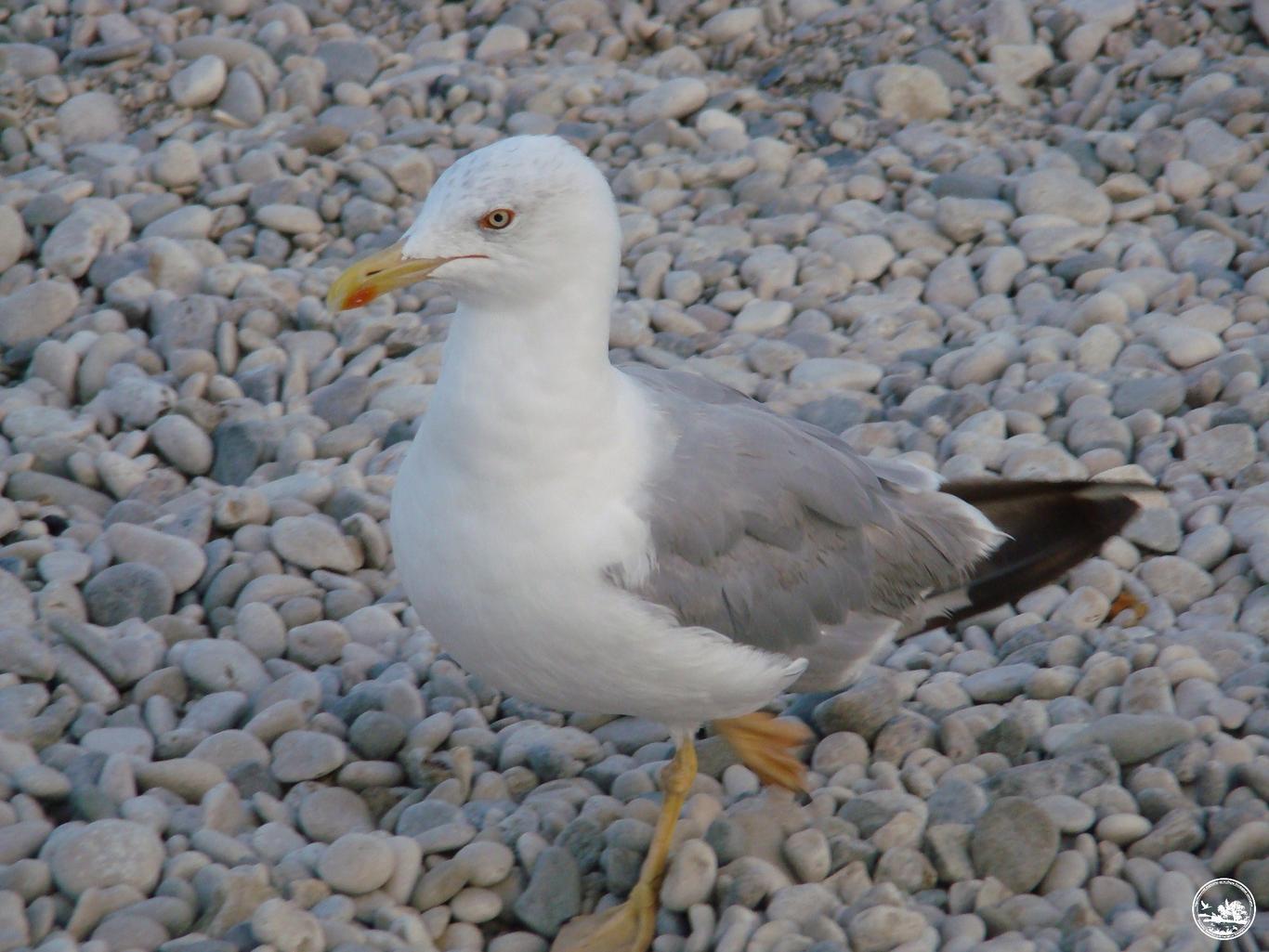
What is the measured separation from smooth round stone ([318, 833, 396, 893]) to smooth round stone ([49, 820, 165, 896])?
34cm

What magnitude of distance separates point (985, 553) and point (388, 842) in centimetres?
159

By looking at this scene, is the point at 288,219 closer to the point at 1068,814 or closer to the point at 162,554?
the point at 162,554

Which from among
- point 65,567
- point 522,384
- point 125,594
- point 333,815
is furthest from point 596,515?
point 65,567

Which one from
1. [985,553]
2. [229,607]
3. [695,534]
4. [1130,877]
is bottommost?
[229,607]

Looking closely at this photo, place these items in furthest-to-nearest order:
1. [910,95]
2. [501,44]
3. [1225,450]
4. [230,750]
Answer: [501,44] < [910,95] < [1225,450] < [230,750]

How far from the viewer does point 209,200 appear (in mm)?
5629

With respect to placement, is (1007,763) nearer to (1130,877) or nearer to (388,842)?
(1130,877)

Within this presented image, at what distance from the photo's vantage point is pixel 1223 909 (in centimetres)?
322

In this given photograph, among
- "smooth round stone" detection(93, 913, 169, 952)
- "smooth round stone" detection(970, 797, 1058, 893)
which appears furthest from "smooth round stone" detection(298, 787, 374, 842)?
"smooth round stone" detection(970, 797, 1058, 893)

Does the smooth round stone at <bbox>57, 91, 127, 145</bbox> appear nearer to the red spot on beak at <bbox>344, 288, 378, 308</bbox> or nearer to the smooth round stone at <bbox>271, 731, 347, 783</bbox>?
the smooth round stone at <bbox>271, 731, 347, 783</bbox>

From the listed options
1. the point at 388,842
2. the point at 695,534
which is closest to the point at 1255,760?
the point at 695,534

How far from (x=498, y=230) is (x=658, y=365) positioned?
1.99 m

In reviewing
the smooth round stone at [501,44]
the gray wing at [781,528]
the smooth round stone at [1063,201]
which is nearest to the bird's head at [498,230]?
the gray wing at [781,528]

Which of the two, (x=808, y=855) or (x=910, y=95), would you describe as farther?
(x=910, y=95)
